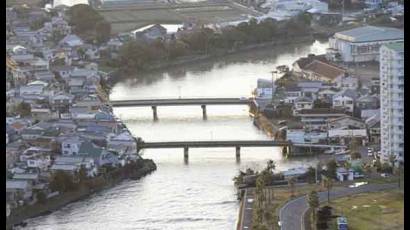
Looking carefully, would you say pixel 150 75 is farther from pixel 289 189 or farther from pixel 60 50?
pixel 289 189

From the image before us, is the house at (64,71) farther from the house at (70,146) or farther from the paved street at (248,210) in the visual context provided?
the paved street at (248,210)

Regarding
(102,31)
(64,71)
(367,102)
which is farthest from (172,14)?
(367,102)

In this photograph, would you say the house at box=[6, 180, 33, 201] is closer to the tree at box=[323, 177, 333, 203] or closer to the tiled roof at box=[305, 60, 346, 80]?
the tree at box=[323, 177, 333, 203]

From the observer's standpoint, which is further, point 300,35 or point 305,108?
point 300,35

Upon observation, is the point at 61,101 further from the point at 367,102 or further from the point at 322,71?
the point at 322,71

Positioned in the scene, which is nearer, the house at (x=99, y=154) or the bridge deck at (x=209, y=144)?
the house at (x=99, y=154)

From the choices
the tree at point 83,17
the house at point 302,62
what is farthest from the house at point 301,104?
the tree at point 83,17

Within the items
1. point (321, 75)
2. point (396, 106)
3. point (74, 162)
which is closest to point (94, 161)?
point (74, 162)
